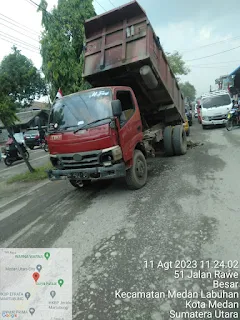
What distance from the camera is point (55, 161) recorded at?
5.51 meters

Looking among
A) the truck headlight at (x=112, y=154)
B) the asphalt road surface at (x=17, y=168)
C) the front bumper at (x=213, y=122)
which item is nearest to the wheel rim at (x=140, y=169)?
the truck headlight at (x=112, y=154)

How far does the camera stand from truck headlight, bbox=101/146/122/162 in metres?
4.74

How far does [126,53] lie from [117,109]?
2283mm

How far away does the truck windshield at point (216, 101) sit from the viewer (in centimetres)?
1400

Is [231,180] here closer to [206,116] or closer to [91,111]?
[91,111]

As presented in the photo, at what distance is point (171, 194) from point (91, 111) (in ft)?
7.30

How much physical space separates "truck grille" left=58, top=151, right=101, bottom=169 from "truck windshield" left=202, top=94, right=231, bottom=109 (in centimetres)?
1108

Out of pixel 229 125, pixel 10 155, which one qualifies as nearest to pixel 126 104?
pixel 229 125

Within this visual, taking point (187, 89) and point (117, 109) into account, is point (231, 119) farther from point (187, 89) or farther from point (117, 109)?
point (187, 89)

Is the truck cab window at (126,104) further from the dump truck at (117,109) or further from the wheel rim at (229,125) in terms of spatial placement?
the wheel rim at (229,125)

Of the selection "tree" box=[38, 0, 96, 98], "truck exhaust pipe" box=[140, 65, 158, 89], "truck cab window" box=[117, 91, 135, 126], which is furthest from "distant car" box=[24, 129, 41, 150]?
"truck cab window" box=[117, 91, 135, 126]

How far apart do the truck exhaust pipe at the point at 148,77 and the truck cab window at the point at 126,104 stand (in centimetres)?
69

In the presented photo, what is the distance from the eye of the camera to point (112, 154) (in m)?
4.75

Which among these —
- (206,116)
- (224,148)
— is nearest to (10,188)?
(224,148)
